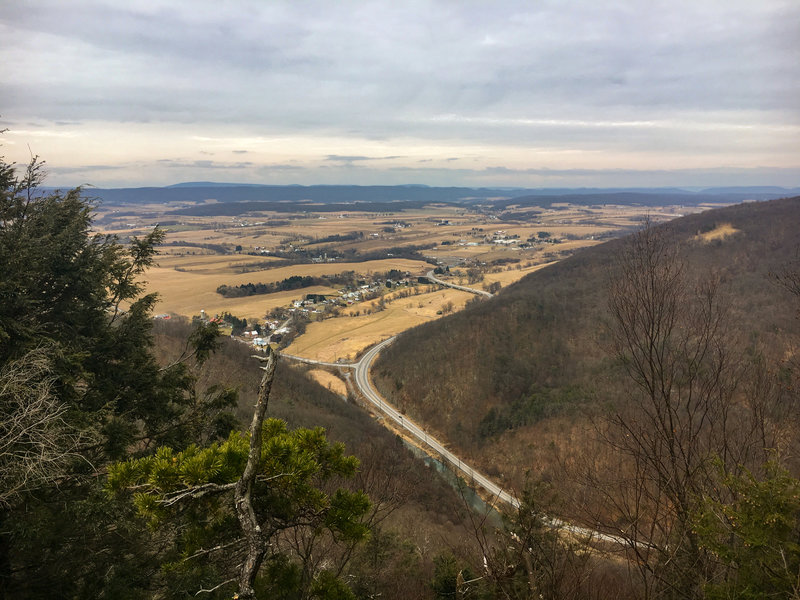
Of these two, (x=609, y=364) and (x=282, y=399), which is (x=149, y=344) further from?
(x=609, y=364)

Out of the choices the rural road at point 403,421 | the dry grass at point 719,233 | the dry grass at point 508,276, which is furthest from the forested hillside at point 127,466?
the dry grass at point 508,276

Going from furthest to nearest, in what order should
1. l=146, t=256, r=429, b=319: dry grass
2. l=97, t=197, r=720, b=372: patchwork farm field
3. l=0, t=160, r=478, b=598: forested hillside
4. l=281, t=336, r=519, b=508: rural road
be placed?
l=146, t=256, r=429, b=319: dry grass
l=97, t=197, r=720, b=372: patchwork farm field
l=281, t=336, r=519, b=508: rural road
l=0, t=160, r=478, b=598: forested hillside

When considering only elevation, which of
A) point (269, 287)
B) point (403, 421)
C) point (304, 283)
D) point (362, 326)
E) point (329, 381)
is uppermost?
point (304, 283)

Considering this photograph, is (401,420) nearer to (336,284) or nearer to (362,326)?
(362,326)

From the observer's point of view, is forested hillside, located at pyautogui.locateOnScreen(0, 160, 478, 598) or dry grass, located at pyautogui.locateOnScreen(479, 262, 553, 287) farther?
dry grass, located at pyautogui.locateOnScreen(479, 262, 553, 287)

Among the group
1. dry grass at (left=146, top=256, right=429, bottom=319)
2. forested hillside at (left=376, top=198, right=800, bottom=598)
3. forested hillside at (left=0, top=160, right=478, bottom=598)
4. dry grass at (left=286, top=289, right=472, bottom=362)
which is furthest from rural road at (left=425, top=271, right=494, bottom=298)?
forested hillside at (left=0, top=160, right=478, bottom=598)

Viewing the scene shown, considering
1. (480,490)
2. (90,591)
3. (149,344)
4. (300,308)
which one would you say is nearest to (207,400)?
(149,344)

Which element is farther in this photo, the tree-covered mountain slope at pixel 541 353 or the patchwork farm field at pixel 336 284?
the patchwork farm field at pixel 336 284

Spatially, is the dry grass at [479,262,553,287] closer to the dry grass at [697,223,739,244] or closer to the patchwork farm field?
the patchwork farm field

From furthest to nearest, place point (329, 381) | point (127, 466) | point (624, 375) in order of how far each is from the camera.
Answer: point (329, 381) < point (624, 375) < point (127, 466)

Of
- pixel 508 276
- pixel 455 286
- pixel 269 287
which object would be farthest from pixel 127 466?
pixel 508 276

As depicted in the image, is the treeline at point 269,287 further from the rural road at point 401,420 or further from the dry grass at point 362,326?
the rural road at point 401,420
